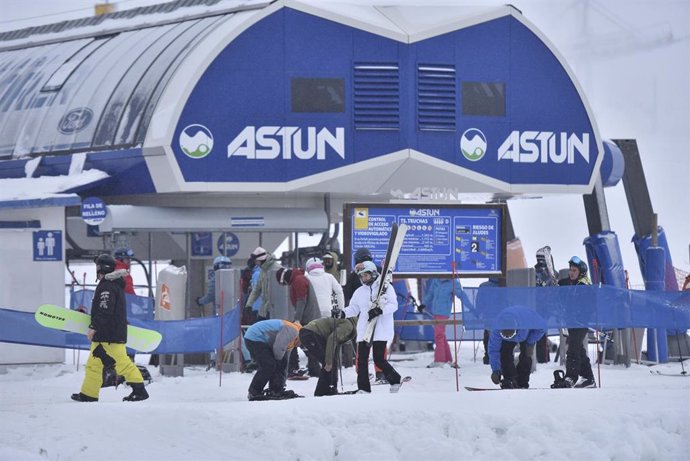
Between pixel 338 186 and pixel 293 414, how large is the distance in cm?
1204

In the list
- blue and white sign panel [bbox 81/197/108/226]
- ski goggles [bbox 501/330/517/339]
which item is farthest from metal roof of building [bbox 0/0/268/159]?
ski goggles [bbox 501/330/517/339]

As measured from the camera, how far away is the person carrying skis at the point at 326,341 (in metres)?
18.0

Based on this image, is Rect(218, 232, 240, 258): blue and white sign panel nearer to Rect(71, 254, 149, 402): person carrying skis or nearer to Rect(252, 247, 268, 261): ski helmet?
Rect(252, 247, 268, 261): ski helmet

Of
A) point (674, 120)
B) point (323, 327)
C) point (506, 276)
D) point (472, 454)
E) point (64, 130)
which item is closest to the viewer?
point (472, 454)

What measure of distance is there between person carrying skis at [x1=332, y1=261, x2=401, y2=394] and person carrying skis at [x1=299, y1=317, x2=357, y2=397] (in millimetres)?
116

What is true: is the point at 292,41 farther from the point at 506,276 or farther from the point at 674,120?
the point at 674,120

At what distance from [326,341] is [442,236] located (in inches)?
222

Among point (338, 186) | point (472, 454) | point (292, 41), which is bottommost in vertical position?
point (472, 454)

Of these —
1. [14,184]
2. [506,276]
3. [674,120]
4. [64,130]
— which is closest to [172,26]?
[64,130]

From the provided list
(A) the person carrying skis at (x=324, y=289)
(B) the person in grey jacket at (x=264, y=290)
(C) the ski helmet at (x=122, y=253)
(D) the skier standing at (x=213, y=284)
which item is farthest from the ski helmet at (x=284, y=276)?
(C) the ski helmet at (x=122, y=253)

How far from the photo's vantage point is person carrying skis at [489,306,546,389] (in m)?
18.7

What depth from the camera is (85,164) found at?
27.3 metres

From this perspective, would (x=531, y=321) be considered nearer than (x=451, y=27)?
Yes

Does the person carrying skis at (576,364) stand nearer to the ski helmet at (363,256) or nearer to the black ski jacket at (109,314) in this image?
the ski helmet at (363,256)
